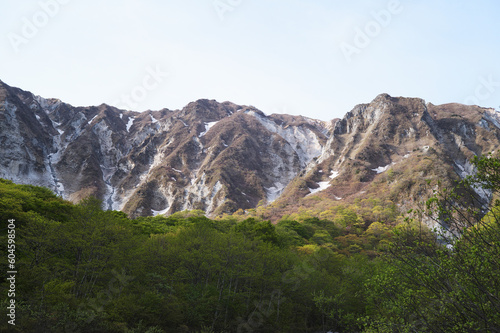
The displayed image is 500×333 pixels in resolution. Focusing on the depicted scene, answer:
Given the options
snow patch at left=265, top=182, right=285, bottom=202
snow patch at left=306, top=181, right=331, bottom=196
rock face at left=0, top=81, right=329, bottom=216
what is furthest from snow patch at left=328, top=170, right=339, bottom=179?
rock face at left=0, top=81, right=329, bottom=216

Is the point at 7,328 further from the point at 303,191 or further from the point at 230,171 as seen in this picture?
the point at 230,171

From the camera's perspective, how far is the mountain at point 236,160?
113000mm

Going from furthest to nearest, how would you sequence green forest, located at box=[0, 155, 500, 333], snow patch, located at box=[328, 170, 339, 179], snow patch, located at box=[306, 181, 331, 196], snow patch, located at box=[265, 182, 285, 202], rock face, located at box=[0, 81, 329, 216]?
snow patch, located at box=[265, 182, 285, 202]
snow patch, located at box=[328, 170, 339, 179]
snow patch, located at box=[306, 181, 331, 196]
rock face, located at box=[0, 81, 329, 216]
green forest, located at box=[0, 155, 500, 333]

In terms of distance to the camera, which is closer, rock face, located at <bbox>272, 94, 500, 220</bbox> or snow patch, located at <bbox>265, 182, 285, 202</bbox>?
rock face, located at <bbox>272, 94, 500, 220</bbox>

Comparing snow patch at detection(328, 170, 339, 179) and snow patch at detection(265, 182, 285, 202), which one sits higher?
snow patch at detection(328, 170, 339, 179)

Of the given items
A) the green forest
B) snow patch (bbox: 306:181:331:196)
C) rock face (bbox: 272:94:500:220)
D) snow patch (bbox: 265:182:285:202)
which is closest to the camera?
the green forest

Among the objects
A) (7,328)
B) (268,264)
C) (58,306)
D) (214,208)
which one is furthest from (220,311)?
(214,208)

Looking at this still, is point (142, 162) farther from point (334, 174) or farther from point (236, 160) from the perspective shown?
point (334, 174)

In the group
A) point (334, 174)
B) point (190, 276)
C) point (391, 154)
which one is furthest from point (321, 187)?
point (190, 276)

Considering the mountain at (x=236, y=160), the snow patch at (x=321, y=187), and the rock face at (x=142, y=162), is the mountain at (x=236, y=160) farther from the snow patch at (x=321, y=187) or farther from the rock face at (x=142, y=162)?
the snow patch at (x=321, y=187)

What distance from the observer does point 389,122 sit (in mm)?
150125

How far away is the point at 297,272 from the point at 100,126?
19617cm

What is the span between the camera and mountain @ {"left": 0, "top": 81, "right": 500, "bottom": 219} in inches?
4449

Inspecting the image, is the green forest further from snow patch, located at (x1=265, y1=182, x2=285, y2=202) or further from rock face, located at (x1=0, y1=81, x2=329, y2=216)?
snow patch, located at (x1=265, y1=182, x2=285, y2=202)
